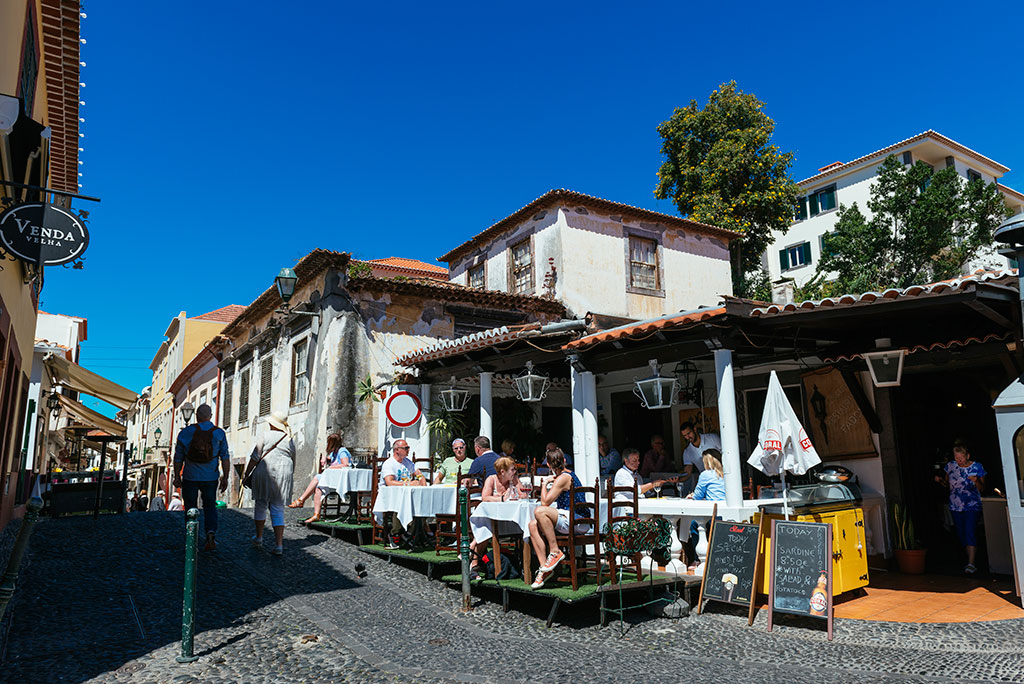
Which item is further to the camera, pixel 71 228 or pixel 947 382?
pixel 947 382

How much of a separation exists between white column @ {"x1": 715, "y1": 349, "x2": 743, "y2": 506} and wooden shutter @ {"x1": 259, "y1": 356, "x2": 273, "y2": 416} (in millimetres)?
14057

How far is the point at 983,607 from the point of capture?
6.23m

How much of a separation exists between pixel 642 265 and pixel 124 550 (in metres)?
14.2

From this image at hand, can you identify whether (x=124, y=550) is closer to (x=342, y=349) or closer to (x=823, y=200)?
(x=342, y=349)

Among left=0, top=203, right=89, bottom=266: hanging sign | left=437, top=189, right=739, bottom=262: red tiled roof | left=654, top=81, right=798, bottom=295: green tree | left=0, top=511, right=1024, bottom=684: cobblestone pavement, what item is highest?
left=654, top=81, right=798, bottom=295: green tree

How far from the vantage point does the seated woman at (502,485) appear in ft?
22.7

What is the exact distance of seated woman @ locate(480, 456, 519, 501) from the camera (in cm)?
693

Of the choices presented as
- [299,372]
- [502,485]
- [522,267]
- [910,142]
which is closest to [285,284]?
[299,372]

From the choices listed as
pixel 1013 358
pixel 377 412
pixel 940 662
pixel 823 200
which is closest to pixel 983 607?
pixel 940 662

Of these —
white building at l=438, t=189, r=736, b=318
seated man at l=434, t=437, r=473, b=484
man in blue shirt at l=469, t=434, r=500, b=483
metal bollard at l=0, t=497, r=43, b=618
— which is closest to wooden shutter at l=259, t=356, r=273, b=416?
white building at l=438, t=189, r=736, b=318

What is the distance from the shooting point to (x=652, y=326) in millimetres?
7625

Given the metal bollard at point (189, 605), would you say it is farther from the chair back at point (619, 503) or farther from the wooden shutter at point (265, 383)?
the wooden shutter at point (265, 383)

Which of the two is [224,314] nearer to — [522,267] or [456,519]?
[522,267]

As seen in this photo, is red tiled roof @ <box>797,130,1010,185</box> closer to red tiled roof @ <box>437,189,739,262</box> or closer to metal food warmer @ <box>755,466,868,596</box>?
red tiled roof @ <box>437,189,739,262</box>
